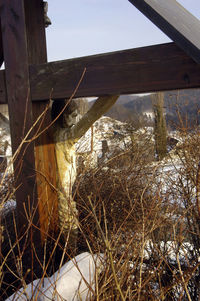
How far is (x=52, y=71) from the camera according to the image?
230cm

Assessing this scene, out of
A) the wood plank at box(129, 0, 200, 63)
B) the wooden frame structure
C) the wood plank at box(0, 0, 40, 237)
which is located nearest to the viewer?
the wood plank at box(129, 0, 200, 63)

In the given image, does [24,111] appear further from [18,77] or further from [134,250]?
[134,250]

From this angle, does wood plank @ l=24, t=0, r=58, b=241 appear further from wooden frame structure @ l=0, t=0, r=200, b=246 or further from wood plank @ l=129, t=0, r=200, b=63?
wood plank @ l=129, t=0, r=200, b=63

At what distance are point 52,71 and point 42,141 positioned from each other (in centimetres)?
59

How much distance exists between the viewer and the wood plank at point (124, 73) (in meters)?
1.79

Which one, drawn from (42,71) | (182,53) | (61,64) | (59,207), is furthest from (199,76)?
(59,207)

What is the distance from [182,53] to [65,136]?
140 cm

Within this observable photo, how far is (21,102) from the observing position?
8.14 feet

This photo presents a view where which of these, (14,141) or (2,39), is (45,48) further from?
(14,141)

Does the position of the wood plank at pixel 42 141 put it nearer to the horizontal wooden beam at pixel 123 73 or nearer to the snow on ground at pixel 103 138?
the horizontal wooden beam at pixel 123 73

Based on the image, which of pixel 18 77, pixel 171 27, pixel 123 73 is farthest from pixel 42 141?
pixel 171 27

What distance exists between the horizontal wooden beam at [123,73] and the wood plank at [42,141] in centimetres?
23

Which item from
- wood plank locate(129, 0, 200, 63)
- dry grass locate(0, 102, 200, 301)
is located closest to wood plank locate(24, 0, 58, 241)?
dry grass locate(0, 102, 200, 301)

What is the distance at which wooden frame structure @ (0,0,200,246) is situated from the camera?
1.73 metres
